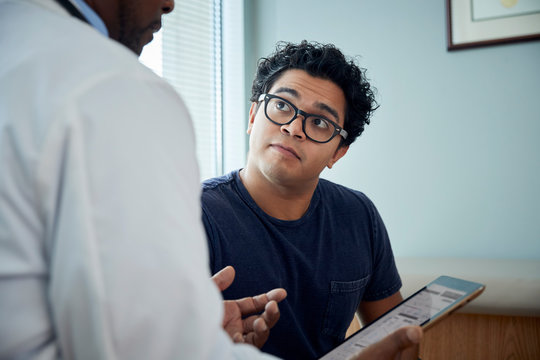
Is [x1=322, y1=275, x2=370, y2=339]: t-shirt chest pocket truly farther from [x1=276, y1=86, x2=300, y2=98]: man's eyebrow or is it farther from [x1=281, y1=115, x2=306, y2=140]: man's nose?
[x1=276, y1=86, x2=300, y2=98]: man's eyebrow

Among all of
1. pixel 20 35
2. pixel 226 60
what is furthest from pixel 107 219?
pixel 226 60

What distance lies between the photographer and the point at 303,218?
1282mm

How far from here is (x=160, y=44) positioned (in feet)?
6.64

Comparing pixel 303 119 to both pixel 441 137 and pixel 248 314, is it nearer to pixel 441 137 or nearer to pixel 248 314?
pixel 248 314

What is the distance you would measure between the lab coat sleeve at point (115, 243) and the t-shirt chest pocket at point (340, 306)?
2.92 feet

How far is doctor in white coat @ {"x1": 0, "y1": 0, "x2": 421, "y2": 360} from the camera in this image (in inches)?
13.7

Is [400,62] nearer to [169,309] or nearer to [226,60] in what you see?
[226,60]

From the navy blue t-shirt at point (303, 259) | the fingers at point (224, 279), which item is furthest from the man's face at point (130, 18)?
the navy blue t-shirt at point (303, 259)

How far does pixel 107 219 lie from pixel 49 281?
0.26 feet

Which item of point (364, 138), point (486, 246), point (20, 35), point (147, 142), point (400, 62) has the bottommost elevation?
point (486, 246)

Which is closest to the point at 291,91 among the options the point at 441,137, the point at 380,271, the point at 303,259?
the point at 303,259

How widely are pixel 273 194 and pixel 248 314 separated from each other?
16.4 inches

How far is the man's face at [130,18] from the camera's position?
0.55m

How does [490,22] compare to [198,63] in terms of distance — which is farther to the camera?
[198,63]
